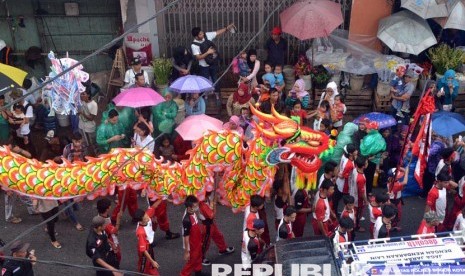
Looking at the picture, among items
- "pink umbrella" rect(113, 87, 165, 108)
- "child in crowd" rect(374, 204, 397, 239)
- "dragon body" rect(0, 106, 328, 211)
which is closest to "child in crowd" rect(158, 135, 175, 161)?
"pink umbrella" rect(113, 87, 165, 108)

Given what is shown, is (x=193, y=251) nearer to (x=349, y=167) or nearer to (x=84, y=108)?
(x=349, y=167)

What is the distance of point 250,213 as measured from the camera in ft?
23.2

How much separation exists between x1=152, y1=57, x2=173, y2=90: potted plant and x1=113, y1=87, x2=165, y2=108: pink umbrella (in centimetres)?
159

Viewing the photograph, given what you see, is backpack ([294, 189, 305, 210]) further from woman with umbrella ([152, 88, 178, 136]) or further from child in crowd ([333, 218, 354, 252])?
woman with umbrella ([152, 88, 178, 136])

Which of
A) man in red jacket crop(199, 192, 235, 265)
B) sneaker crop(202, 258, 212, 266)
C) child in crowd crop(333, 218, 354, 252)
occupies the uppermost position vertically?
child in crowd crop(333, 218, 354, 252)

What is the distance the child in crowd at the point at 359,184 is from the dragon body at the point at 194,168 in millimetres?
→ 716

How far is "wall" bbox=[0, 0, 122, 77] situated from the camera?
1133 cm

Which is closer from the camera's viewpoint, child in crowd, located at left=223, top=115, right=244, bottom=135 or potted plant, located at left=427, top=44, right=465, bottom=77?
child in crowd, located at left=223, top=115, right=244, bottom=135

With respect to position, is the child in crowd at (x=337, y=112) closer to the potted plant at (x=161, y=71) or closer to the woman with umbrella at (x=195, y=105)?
the woman with umbrella at (x=195, y=105)

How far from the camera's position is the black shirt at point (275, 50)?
35.3 ft

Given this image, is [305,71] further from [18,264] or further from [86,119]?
[18,264]

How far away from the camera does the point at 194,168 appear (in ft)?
24.3

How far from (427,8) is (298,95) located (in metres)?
2.78

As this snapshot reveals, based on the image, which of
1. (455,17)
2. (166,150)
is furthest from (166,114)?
(455,17)
